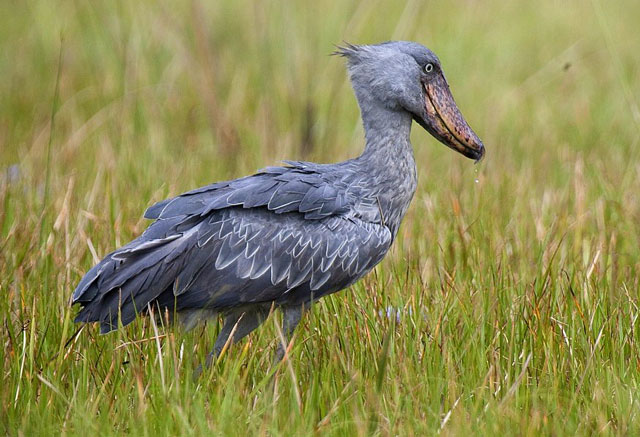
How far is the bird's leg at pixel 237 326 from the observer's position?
3.91 m

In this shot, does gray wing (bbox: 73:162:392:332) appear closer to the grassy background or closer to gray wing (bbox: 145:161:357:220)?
gray wing (bbox: 145:161:357:220)

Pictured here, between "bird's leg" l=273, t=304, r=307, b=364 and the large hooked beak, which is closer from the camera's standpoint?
"bird's leg" l=273, t=304, r=307, b=364

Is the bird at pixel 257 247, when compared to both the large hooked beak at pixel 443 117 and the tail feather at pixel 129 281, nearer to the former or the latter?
the tail feather at pixel 129 281

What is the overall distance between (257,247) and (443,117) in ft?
3.20

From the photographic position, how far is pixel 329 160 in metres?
7.12

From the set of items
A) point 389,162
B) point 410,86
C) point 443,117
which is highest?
point 410,86

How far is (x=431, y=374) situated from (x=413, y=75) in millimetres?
1299

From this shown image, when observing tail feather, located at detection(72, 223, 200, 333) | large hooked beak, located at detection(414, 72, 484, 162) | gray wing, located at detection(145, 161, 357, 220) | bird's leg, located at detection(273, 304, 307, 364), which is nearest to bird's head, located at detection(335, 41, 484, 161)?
large hooked beak, located at detection(414, 72, 484, 162)

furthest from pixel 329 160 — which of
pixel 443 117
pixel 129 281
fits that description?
pixel 129 281

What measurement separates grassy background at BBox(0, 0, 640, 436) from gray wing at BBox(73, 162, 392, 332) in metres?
0.16

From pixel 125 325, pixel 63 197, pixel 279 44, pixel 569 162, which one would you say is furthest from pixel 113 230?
pixel 279 44

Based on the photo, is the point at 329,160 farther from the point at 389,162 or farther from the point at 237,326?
the point at 237,326

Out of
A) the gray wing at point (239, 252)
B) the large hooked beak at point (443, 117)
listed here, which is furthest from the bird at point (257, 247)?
the large hooked beak at point (443, 117)

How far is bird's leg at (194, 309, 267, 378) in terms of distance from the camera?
391 cm
